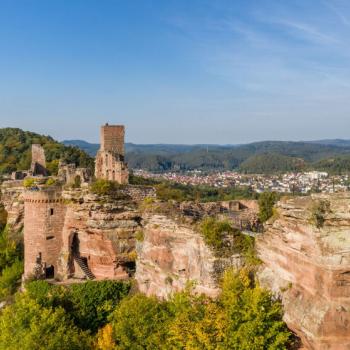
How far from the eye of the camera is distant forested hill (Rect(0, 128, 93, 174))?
67438 mm

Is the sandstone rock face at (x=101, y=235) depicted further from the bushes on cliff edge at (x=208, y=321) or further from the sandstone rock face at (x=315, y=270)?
the sandstone rock face at (x=315, y=270)

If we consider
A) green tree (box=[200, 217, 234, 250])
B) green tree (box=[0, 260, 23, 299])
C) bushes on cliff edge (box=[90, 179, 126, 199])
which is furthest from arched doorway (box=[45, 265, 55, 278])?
green tree (box=[200, 217, 234, 250])

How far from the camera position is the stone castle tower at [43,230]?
32.9 metres

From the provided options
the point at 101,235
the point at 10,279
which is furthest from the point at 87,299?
the point at 10,279

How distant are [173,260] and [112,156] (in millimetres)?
16611

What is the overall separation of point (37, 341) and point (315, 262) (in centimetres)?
1446

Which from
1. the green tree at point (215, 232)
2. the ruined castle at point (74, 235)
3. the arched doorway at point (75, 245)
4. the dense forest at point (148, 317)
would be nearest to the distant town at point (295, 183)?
the ruined castle at point (74, 235)

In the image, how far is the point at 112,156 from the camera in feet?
134

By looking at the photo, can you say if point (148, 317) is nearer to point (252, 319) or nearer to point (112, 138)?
point (252, 319)

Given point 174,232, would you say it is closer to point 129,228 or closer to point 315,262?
point 129,228

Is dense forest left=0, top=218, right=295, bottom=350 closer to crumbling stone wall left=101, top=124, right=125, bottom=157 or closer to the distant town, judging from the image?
crumbling stone wall left=101, top=124, right=125, bottom=157

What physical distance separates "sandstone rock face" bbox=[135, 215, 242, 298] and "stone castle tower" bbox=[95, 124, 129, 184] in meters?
11.7

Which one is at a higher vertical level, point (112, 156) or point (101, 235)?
point (112, 156)

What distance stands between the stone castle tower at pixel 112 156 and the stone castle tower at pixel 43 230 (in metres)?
8.10
